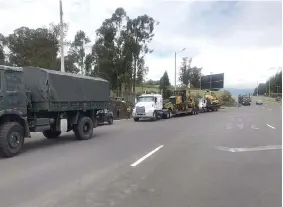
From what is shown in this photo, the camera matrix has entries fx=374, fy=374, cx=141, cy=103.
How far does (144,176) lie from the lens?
324 inches

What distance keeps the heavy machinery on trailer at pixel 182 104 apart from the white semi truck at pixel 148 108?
13.0 feet

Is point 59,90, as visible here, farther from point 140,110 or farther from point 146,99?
point 146,99

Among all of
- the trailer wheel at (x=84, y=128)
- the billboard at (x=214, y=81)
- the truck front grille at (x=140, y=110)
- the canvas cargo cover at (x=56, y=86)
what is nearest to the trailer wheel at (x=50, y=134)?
the trailer wheel at (x=84, y=128)

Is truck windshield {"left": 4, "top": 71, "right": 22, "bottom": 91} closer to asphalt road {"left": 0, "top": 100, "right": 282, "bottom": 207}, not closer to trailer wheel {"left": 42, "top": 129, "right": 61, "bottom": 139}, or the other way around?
asphalt road {"left": 0, "top": 100, "right": 282, "bottom": 207}

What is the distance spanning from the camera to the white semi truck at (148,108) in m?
31.7

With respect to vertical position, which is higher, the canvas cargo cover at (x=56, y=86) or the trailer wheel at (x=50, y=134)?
the canvas cargo cover at (x=56, y=86)

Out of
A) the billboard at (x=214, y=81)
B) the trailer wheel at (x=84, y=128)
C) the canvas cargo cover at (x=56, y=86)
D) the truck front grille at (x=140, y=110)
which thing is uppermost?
the billboard at (x=214, y=81)

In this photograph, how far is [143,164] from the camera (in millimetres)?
9789

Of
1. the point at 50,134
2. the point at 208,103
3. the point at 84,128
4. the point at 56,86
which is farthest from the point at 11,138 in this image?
the point at 208,103

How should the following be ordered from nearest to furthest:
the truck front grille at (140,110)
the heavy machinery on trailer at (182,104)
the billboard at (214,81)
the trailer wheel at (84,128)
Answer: the trailer wheel at (84,128) < the truck front grille at (140,110) < the heavy machinery on trailer at (182,104) < the billboard at (214,81)

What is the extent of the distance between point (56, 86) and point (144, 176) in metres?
7.20

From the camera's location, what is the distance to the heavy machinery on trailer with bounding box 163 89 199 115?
38.8m

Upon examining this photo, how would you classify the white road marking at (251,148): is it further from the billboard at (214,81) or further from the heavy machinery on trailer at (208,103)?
the billboard at (214,81)

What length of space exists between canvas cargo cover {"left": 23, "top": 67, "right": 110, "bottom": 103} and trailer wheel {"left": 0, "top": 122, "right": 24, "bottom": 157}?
1924 mm
